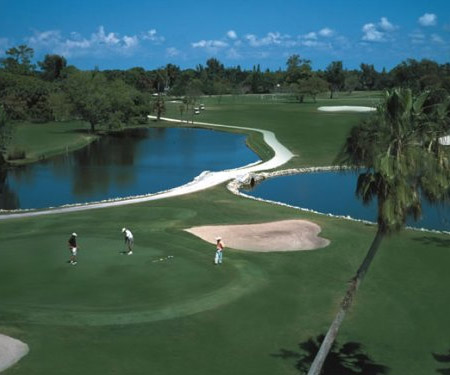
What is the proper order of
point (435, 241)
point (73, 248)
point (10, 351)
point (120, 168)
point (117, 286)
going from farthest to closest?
point (120, 168) < point (435, 241) < point (73, 248) < point (117, 286) < point (10, 351)

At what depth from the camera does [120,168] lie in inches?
2854

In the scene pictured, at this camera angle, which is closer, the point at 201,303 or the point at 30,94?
the point at 201,303

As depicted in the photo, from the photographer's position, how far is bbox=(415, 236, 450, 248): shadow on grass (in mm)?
34531

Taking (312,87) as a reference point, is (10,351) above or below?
below

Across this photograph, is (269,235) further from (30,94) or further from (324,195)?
(30,94)

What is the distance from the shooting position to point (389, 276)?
28781 millimetres

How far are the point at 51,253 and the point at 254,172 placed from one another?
3636cm

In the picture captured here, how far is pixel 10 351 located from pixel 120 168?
5355cm

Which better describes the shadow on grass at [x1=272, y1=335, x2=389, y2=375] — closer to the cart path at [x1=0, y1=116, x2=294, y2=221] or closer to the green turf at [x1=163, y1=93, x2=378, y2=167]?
the cart path at [x1=0, y1=116, x2=294, y2=221]

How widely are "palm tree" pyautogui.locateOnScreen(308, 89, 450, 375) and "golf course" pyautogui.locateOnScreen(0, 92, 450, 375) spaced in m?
1.68

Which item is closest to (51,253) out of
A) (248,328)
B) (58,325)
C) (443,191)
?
(58,325)

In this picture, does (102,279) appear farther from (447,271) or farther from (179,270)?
(447,271)

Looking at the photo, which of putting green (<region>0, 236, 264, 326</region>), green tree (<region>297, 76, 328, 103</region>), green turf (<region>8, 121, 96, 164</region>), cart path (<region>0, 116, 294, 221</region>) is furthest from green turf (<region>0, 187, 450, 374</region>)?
green tree (<region>297, 76, 328, 103</region>)

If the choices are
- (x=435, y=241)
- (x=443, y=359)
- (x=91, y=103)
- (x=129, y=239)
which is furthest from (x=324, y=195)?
(x=91, y=103)
